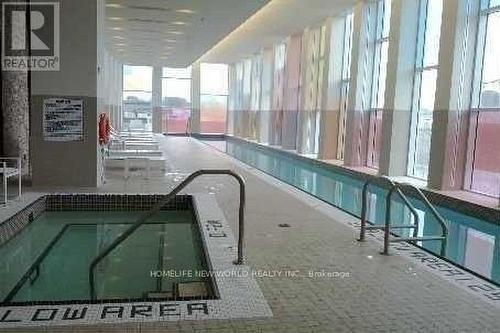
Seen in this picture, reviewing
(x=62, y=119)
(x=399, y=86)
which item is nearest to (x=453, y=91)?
(x=399, y=86)

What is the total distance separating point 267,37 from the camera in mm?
14539

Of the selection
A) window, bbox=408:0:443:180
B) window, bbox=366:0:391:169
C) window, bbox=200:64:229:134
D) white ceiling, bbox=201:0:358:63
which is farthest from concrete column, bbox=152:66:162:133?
window, bbox=408:0:443:180

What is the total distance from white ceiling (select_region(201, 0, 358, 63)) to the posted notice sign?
5638 mm

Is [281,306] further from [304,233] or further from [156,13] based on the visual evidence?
[156,13]

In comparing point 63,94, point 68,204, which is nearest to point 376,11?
point 63,94

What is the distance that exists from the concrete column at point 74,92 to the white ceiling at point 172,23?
2493mm

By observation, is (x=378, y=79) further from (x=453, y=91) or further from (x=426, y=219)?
(x=426, y=219)

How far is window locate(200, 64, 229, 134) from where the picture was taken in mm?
22141

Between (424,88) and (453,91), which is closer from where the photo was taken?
(453,91)

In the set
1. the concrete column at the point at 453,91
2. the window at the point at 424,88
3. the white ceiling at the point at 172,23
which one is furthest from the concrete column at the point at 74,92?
the window at the point at 424,88

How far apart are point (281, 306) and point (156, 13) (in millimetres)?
7332

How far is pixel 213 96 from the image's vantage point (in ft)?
73.8

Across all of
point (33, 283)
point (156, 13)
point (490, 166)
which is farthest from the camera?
point (156, 13)

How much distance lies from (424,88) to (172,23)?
16.4 feet
